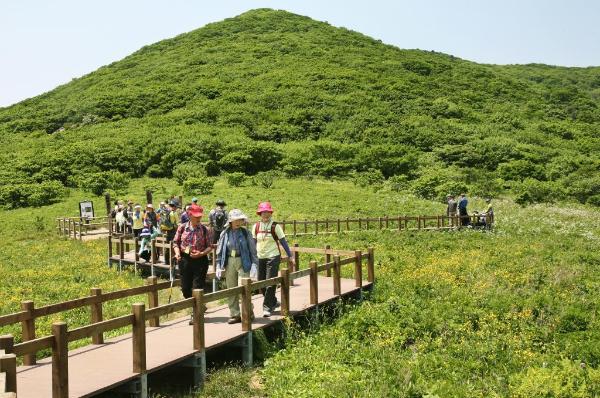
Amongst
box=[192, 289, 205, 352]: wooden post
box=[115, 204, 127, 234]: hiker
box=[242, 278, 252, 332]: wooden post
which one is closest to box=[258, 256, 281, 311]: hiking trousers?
box=[242, 278, 252, 332]: wooden post

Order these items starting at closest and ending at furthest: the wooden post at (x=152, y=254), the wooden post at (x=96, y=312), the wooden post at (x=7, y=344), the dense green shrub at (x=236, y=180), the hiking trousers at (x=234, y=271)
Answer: the wooden post at (x=7, y=344), the wooden post at (x=96, y=312), the hiking trousers at (x=234, y=271), the wooden post at (x=152, y=254), the dense green shrub at (x=236, y=180)

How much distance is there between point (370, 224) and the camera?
32844 millimetres

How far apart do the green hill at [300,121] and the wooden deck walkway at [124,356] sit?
131 feet

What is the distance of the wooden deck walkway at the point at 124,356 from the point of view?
24.5 feet

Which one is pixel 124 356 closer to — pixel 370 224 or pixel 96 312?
pixel 96 312

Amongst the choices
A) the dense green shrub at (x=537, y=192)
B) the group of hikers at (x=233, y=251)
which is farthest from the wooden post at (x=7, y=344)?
the dense green shrub at (x=537, y=192)

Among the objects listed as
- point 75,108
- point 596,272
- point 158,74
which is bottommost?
point 596,272

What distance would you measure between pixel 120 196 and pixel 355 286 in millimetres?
35241

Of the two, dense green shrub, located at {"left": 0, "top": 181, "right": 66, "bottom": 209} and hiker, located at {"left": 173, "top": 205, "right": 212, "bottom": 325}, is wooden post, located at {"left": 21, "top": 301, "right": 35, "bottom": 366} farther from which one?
dense green shrub, located at {"left": 0, "top": 181, "right": 66, "bottom": 209}

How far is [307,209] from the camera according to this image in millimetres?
37438

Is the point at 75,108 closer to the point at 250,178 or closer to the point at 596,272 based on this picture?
the point at 250,178

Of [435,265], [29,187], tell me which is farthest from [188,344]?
[29,187]

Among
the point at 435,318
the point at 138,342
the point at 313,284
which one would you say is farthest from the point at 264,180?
the point at 138,342

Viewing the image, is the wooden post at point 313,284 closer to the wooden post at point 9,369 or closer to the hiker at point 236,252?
the hiker at point 236,252
